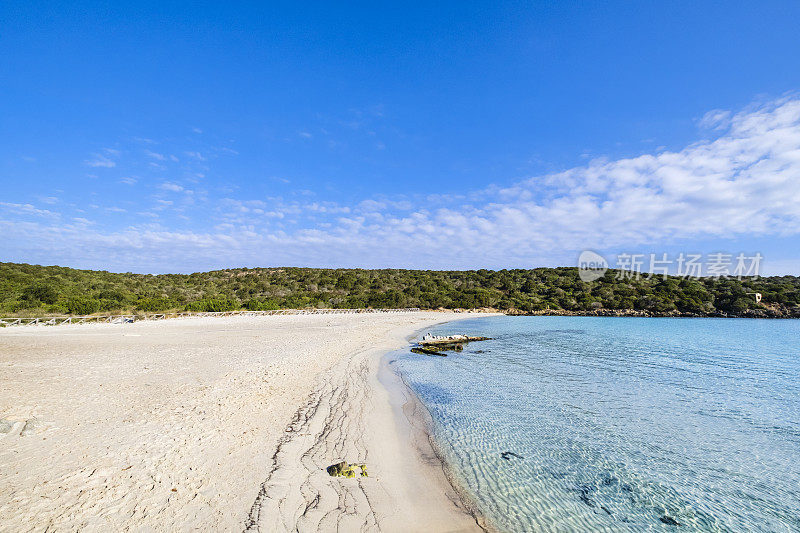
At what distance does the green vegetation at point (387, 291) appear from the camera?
4250 cm

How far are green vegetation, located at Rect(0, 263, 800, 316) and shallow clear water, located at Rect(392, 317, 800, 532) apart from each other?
131 feet

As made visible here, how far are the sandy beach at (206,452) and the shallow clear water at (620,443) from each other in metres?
1.20

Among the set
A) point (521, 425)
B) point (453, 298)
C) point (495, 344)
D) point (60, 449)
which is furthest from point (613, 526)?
point (453, 298)

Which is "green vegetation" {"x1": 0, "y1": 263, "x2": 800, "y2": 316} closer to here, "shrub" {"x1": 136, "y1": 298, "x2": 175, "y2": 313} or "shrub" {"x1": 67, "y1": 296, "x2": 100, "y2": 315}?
"shrub" {"x1": 136, "y1": 298, "x2": 175, "y2": 313}

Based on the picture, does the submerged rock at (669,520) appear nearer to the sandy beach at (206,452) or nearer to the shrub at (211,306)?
the sandy beach at (206,452)

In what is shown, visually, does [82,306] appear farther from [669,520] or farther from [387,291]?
[669,520]

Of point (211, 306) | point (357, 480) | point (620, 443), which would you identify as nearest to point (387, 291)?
point (211, 306)

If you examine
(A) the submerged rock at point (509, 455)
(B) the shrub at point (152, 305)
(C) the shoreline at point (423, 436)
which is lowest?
(B) the shrub at point (152, 305)


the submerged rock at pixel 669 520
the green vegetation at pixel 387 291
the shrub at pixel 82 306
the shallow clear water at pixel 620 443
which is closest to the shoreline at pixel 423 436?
the shallow clear water at pixel 620 443

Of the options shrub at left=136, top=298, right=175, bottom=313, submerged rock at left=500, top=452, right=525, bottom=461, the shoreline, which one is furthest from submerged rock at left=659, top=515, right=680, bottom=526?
shrub at left=136, top=298, right=175, bottom=313

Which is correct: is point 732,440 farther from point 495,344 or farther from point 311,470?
point 495,344

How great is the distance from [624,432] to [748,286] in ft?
306

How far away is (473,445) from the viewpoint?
7.14 metres

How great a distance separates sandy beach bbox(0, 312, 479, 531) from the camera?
14.1ft
